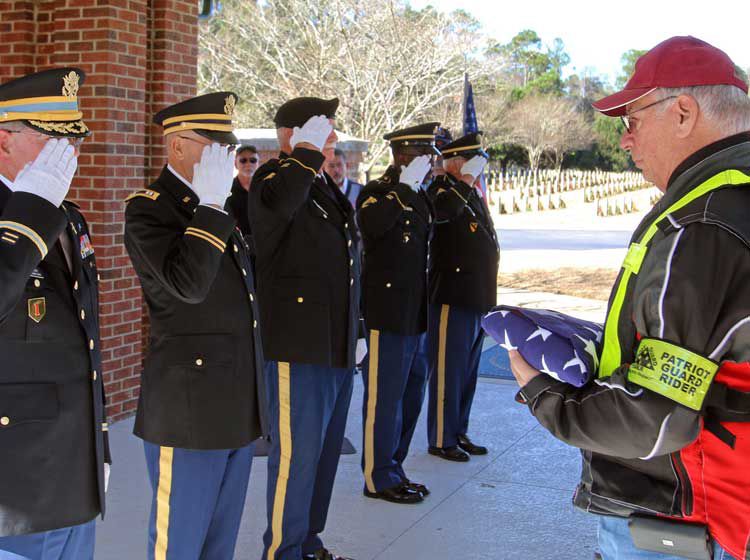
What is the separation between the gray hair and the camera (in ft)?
6.61

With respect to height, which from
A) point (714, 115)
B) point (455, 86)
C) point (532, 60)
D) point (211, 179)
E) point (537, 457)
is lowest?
point (537, 457)

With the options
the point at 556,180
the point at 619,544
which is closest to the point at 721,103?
the point at 619,544

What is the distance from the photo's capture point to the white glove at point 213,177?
295 cm

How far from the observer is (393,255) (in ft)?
16.9

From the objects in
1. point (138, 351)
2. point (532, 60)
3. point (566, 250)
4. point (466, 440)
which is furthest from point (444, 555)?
point (532, 60)

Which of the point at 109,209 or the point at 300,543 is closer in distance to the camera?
the point at 300,543

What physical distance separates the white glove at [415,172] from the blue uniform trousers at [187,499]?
2.43 m

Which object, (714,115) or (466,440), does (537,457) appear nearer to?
(466,440)

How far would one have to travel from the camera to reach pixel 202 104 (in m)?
3.15

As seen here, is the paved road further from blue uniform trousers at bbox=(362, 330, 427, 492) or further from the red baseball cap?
the red baseball cap

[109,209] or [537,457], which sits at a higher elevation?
[109,209]

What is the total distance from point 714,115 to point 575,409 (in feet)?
2.38

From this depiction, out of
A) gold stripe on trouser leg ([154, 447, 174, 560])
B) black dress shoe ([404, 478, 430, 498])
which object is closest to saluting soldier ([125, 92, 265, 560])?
gold stripe on trouser leg ([154, 447, 174, 560])

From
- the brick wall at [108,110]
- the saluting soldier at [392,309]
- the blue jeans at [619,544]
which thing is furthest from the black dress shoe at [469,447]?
the blue jeans at [619,544]
